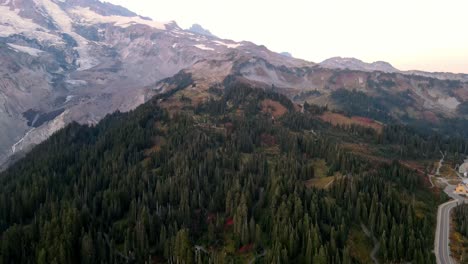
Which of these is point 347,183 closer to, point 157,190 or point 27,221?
point 157,190

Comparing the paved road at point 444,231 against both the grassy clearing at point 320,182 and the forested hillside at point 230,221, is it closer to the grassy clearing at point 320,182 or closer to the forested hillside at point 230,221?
the forested hillside at point 230,221

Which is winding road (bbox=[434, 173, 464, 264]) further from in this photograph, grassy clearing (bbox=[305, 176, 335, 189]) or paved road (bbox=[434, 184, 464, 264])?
grassy clearing (bbox=[305, 176, 335, 189])

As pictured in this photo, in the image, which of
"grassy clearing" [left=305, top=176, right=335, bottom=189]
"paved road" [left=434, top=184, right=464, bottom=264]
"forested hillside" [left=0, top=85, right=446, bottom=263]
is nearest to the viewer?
"paved road" [left=434, top=184, right=464, bottom=264]

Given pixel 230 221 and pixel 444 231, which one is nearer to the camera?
pixel 444 231

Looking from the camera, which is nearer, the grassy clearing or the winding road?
the winding road

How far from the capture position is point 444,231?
134 m

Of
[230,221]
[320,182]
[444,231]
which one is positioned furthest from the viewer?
[320,182]

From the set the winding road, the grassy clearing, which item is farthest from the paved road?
the grassy clearing

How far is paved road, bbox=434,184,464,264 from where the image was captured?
389 ft

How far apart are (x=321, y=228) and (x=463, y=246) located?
142ft

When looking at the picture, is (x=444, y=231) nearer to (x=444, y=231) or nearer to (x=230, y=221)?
(x=444, y=231)

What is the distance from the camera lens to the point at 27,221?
174m

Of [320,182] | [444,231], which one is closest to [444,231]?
[444,231]

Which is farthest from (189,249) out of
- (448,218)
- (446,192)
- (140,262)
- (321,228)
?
(446,192)
